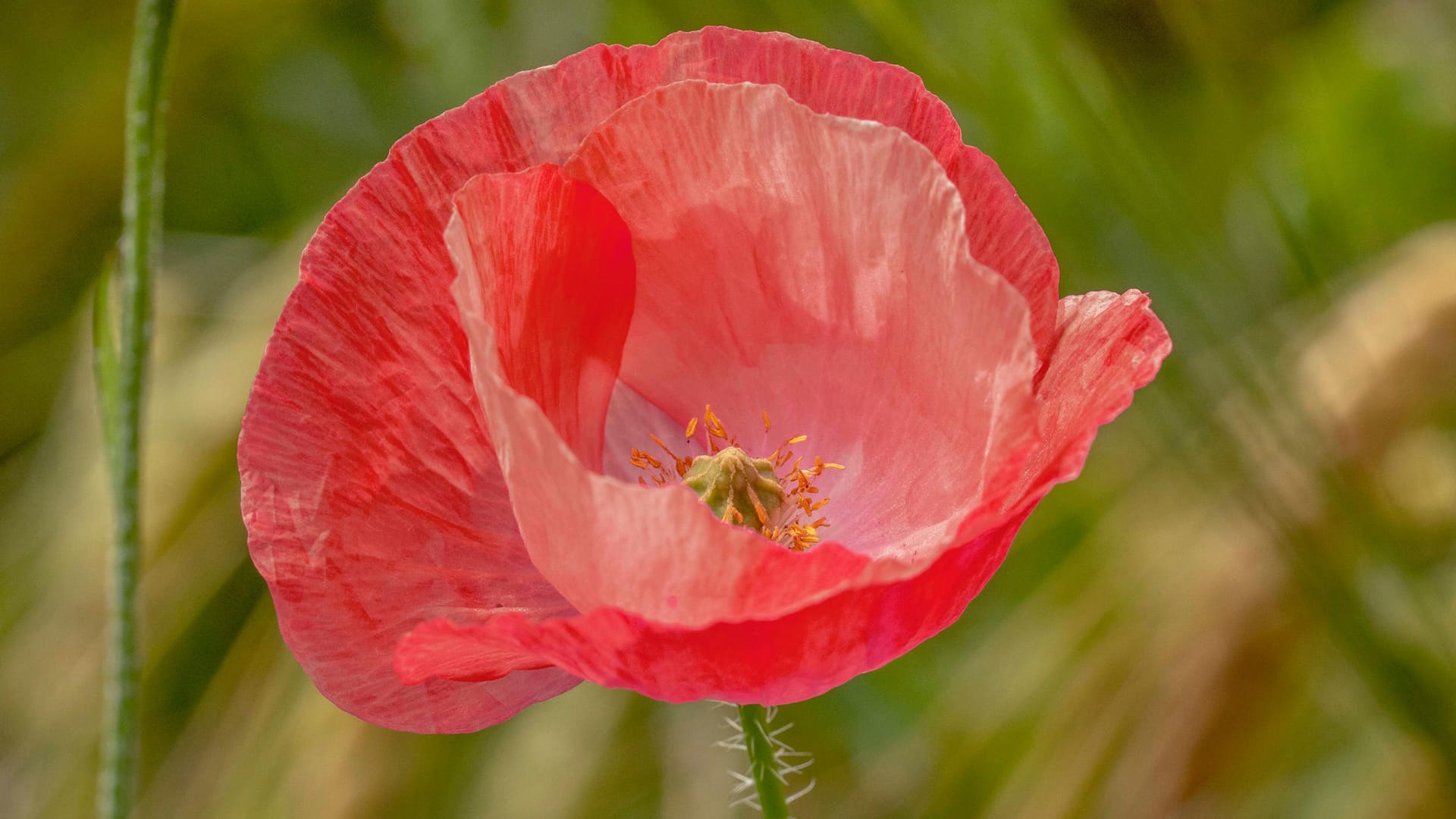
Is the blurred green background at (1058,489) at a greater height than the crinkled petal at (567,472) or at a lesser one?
lesser

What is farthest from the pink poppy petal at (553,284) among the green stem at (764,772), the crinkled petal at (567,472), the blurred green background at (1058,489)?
the blurred green background at (1058,489)

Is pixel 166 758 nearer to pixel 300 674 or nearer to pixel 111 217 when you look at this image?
pixel 300 674

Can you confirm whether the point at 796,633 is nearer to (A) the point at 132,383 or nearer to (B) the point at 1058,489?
(A) the point at 132,383

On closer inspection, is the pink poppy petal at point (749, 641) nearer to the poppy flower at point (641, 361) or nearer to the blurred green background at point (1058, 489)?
the poppy flower at point (641, 361)

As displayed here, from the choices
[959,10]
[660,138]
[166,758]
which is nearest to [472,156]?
[660,138]

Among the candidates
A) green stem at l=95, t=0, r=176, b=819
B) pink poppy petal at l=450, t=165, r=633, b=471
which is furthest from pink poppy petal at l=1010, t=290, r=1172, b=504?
green stem at l=95, t=0, r=176, b=819

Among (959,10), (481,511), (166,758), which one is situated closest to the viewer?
(481,511)

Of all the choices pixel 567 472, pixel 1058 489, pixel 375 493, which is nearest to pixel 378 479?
pixel 375 493
